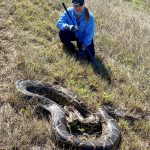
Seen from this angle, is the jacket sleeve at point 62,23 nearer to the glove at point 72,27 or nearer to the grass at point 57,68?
the glove at point 72,27

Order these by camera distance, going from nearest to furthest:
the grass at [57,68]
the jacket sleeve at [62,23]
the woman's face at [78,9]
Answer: the grass at [57,68] < the woman's face at [78,9] < the jacket sleeve at [62,23]

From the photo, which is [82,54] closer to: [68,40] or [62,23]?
[68,40]

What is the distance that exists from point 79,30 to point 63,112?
9.29 ft

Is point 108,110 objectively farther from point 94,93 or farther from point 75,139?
point 75,139

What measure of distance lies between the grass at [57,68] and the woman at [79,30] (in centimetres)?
24

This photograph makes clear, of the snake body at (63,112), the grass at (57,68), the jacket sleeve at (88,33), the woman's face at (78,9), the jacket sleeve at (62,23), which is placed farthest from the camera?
the jacket sleeve at (88,33)

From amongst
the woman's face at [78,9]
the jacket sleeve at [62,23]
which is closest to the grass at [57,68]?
the jacket sleeve at [62,23]

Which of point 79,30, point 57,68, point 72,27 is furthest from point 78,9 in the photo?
point 57,68

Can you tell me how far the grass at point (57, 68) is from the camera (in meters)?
5.79

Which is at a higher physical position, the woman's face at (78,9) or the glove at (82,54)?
the woman's face at (78,9)

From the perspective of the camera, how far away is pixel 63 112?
240 inches

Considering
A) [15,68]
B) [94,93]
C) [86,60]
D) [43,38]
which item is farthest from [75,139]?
[43,38]

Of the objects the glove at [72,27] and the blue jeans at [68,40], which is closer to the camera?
the glove at [72,27]

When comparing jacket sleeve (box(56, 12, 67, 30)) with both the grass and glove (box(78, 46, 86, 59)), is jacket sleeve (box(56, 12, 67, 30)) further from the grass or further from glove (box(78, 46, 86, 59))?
glove (box(78, 46, 86, 59))
